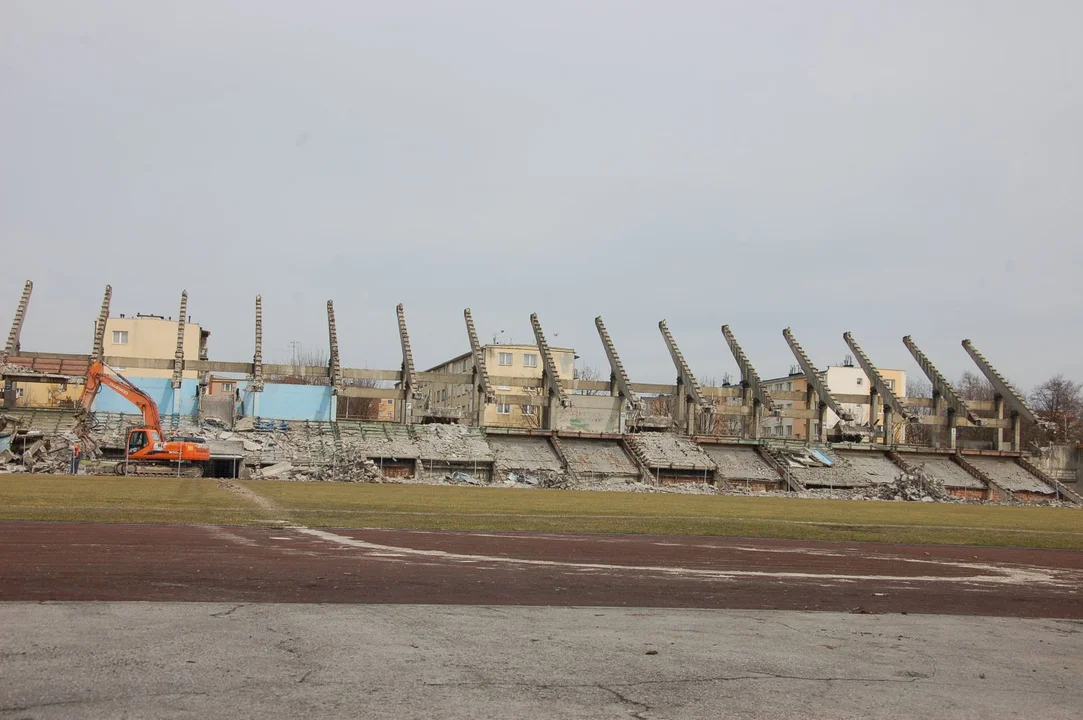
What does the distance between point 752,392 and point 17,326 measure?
166 ft

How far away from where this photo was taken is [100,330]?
61125 mm

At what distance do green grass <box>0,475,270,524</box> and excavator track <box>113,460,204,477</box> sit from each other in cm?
1008

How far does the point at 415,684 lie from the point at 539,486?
1985 inches

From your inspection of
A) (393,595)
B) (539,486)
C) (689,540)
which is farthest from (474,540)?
(539,486)

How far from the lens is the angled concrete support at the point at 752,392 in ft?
236

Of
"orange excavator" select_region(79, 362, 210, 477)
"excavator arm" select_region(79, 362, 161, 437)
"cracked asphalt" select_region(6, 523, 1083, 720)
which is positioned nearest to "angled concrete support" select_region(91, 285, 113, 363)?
"excavator arm" select_region(79, 362, 161, 437)

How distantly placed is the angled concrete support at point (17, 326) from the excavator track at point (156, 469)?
49.4ft

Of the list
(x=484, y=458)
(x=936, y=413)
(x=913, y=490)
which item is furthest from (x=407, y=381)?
(x=936, y=413)

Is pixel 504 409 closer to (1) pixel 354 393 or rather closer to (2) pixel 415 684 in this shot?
(1) pixel 354 393

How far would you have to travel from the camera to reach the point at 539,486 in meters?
57.6

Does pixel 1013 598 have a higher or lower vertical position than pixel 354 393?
lower

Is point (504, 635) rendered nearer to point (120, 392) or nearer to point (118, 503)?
point (118, 503)

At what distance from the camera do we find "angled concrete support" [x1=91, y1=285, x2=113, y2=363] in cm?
5972

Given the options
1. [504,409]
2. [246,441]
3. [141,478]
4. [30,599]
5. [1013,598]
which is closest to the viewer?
[30,599]
